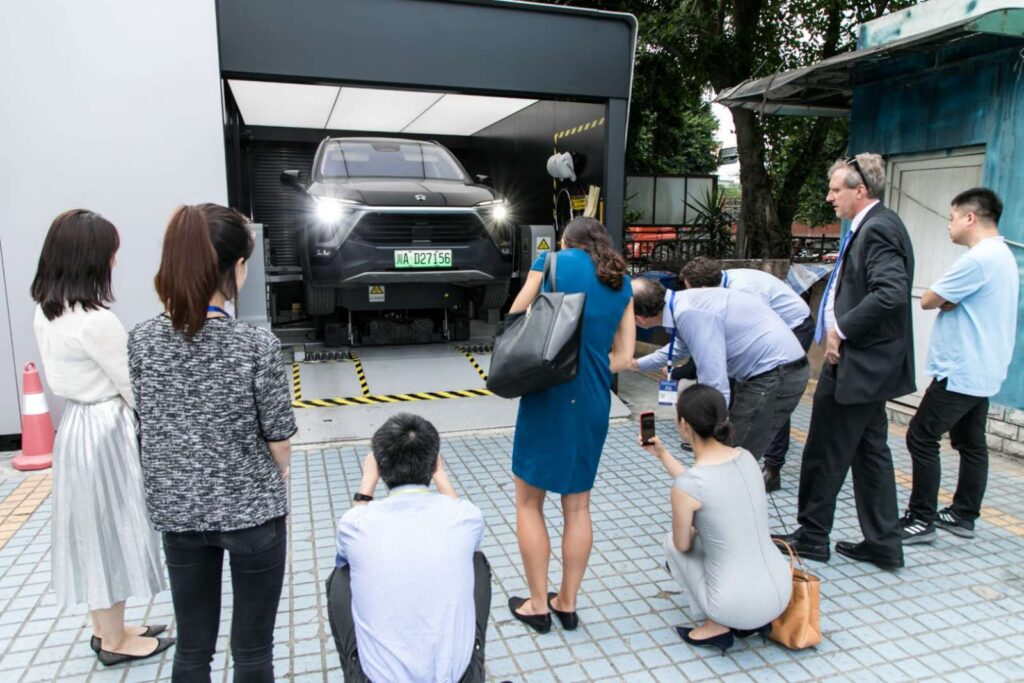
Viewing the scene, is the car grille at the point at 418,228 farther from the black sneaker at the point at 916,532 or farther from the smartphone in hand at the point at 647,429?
the black sneaker at the point at 916,532

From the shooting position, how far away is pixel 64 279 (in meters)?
2.46

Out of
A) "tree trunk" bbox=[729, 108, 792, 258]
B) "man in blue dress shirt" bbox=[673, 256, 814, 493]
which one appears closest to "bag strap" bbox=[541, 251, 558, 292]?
"man in blue dress shirt" bbox=[673, 256, 814, 493]

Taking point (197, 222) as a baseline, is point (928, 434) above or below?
below

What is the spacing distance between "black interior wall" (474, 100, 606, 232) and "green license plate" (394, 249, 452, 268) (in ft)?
5.39

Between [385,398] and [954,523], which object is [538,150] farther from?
[954,523]

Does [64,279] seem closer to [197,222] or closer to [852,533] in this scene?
[197,222]

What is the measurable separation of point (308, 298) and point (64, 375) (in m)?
4.39

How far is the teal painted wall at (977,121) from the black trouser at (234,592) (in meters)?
5.40

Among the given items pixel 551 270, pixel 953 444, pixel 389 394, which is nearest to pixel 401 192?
pixel 389 394

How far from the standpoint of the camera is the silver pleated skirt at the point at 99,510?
2.59 m

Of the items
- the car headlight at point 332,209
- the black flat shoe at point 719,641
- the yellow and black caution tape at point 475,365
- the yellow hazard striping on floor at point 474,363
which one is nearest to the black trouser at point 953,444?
the black flat shoe at point 719,641

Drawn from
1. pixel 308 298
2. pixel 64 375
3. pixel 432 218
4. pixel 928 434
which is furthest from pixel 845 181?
pixel 308 298

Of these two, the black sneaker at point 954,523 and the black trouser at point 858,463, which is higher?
the black trouser at point 858,463

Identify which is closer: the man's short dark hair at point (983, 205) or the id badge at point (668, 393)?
the id badge at point (668, 393)
